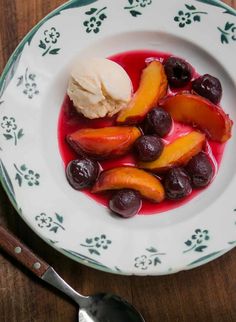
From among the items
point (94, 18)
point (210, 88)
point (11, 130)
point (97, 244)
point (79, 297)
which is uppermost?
point (94, 18)

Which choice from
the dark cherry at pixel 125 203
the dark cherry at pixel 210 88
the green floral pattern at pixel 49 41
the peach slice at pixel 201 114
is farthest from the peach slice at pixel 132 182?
the green floral pattern at pixel 49 41

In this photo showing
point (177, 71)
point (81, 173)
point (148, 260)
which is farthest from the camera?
point (177, 71)

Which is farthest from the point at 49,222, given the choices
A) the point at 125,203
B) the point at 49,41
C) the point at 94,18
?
the point at 94,18

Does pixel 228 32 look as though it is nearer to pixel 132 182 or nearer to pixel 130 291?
pixel 132 182

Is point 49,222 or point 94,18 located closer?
point 49,222

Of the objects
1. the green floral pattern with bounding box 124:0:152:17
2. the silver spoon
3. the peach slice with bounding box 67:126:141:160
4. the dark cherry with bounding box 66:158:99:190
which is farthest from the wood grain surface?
the green floral pattern with bounding box 124:0:152:17

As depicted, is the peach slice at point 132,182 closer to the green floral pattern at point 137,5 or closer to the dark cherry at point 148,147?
the dark cherry at point 148,147

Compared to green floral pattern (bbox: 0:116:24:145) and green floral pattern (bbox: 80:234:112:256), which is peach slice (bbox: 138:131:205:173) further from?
green floral pattern (bbox: 0:116:24:145)

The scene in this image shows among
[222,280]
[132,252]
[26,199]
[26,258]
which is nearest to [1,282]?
[26,258]
